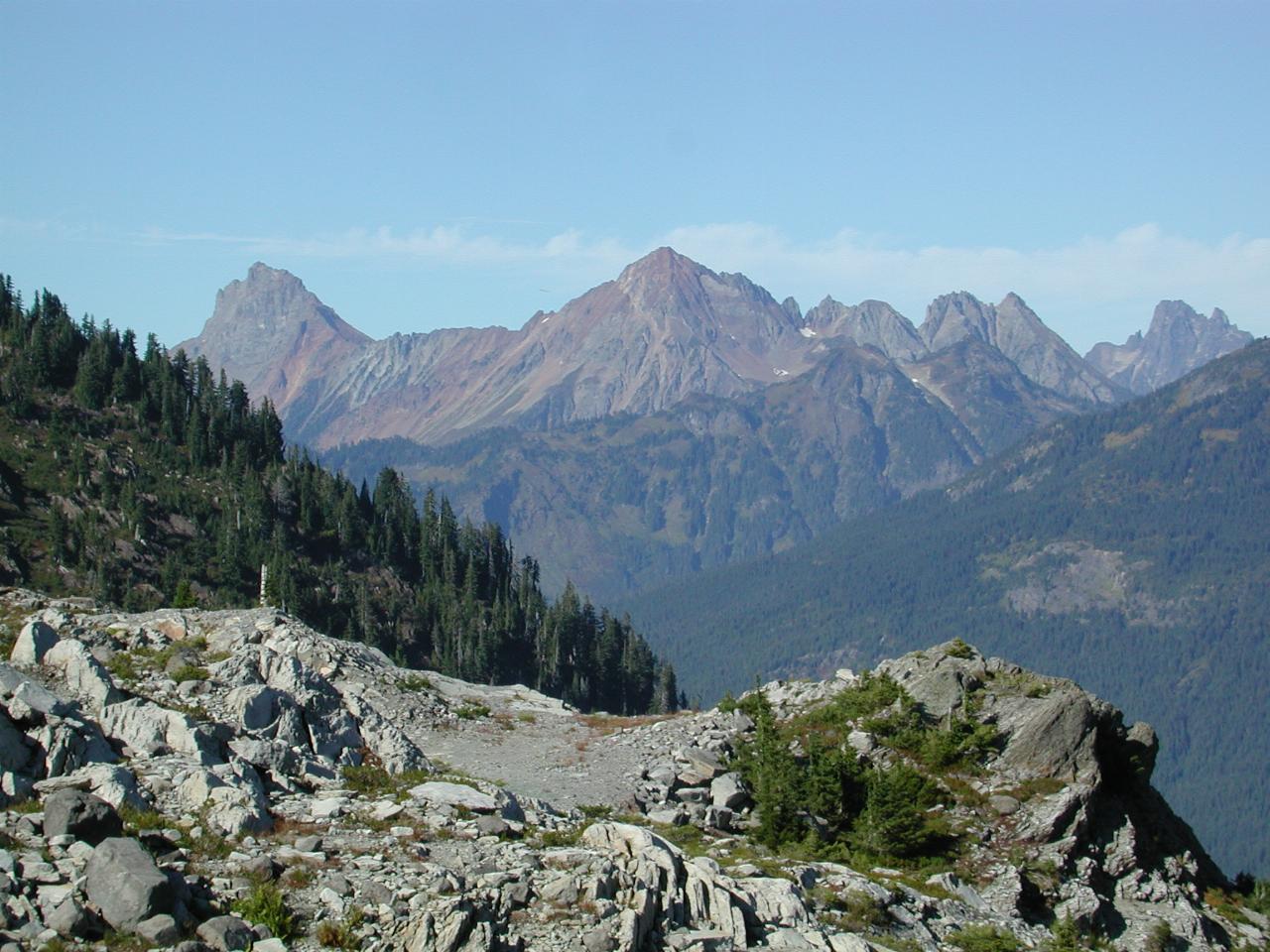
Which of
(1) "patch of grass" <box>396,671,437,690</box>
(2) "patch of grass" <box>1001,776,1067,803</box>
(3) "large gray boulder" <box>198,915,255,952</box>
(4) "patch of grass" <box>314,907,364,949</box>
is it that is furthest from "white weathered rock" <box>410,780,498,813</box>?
(2) "patch of grass" <box>1001,776,1067,803</box>

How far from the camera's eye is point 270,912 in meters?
26.8

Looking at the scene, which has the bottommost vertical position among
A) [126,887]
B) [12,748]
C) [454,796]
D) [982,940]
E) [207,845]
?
[982,940]

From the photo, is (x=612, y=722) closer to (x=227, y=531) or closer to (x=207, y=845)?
(x=207, y=845)

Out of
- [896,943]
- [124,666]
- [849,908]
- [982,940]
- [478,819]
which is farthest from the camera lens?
[124,666]

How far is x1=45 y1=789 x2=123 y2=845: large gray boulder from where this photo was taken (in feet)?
93.8

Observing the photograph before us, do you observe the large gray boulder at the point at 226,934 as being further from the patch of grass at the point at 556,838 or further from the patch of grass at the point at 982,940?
the patch of grass at the point at 982,940

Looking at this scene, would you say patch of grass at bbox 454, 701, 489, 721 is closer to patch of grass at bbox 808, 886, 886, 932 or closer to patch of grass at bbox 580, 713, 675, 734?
patch of grass at bbox 580, 713, 675, 734

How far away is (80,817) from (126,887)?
12.3 feet

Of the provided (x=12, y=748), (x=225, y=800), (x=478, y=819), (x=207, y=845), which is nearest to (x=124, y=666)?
(x=12, y=748)

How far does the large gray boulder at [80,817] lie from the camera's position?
28.6 meters

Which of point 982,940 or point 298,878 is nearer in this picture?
point 298,878

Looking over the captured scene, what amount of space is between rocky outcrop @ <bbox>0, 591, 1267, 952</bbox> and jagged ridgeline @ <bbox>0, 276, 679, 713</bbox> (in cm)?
9025

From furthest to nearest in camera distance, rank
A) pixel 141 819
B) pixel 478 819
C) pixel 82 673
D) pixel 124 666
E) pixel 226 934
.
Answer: pixel 124 666 < pixel 82 673 < pixel 478 819 < pixel 141 819 < pixel 226 934

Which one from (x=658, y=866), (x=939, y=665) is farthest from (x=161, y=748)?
(x=939, y=665)
